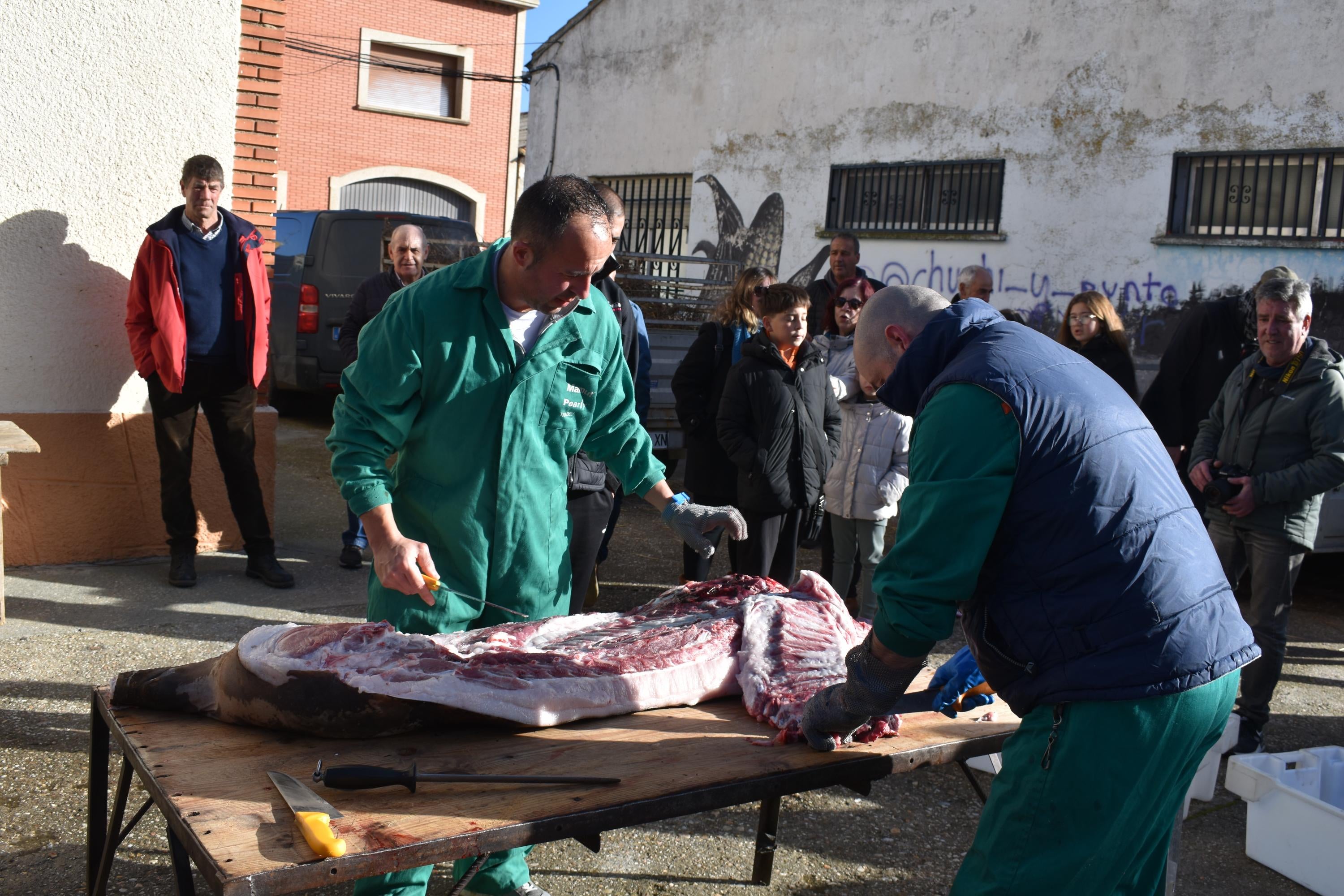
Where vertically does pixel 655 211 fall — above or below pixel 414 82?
below

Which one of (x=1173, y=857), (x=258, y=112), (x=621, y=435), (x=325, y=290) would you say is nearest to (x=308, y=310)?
(x=325, y=290)

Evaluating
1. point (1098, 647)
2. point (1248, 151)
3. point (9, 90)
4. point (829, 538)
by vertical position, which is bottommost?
point (829, 538)

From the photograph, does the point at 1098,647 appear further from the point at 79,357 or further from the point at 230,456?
the point at 79,357

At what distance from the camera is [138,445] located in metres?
6.61

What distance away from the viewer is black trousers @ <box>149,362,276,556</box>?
242 inches

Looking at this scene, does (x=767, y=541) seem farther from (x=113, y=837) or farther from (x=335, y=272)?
(x=335, y=272)

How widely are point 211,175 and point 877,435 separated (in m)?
3.87

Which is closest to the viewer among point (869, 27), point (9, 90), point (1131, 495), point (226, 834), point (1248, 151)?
point (226, 834)

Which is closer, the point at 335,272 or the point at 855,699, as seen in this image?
the point at 855,699

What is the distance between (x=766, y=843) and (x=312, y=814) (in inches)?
77.2

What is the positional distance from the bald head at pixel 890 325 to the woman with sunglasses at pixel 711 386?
3415mm

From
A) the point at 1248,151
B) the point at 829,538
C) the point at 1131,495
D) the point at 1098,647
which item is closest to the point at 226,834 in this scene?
the point at 1098,647

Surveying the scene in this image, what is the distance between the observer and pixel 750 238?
16703 mm

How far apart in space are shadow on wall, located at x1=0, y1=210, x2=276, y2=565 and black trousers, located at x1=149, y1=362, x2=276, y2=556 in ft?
→ 1.04
